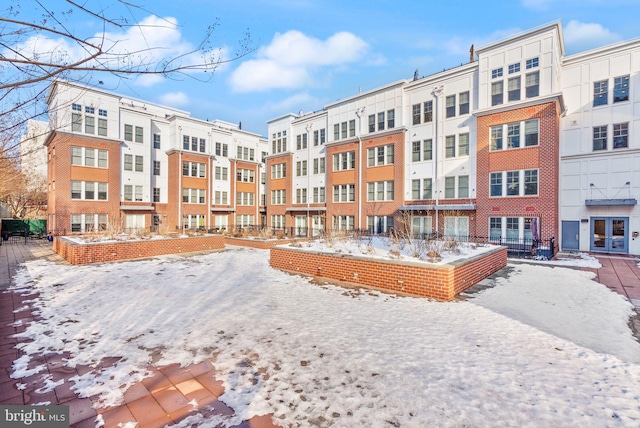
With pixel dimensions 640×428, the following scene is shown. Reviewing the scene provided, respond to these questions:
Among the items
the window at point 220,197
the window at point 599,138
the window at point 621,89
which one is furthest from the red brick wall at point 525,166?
the window at point 220,197

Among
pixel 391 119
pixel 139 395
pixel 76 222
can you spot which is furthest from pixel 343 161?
pixel 139 395

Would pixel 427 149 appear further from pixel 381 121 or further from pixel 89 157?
pixel 89 157

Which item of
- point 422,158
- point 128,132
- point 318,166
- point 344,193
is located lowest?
point 344,193

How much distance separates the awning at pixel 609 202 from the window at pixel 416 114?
42.4 feet

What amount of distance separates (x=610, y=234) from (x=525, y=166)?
6.82 metres

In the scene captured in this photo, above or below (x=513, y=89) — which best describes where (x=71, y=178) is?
below

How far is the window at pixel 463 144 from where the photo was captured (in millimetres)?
22188

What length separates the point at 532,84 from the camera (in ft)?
63.7

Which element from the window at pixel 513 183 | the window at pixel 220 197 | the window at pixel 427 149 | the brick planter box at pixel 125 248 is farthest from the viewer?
the window at pixel 220 197

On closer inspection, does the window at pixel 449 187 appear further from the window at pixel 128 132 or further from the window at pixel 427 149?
the window at pixel 128 132

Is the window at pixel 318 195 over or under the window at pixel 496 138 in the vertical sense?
under

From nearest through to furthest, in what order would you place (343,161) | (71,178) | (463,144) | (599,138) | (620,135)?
(620,135)
(599,138)
(463,144)
(71,178)
(343,161)

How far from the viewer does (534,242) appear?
56.0 ft

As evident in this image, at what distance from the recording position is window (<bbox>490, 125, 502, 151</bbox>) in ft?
67.1
